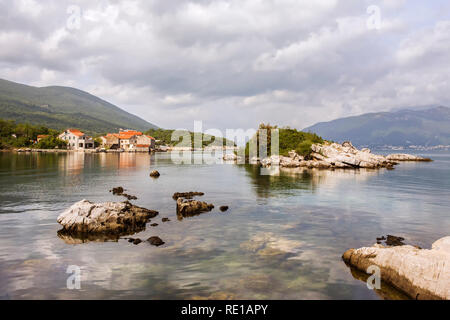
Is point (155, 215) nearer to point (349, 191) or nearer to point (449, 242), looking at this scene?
point (449, 242)

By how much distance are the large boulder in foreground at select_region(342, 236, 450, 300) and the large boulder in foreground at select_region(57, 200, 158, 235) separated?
17348mm

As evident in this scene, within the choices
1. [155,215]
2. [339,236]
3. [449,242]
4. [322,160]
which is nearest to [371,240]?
[339,236]

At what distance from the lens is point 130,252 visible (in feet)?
58.1

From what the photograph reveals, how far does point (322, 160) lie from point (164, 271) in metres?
82.9

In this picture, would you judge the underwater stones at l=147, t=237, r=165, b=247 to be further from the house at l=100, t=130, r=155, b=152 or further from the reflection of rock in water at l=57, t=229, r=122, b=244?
the house at l=100, t=130, r=155, b=152

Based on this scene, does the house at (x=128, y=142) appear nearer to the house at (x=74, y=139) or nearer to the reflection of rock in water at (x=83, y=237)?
the house at (x=74, y=139)

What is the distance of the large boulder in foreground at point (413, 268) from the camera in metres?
12.2

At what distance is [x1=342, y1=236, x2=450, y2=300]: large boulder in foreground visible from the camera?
1225 centimetres

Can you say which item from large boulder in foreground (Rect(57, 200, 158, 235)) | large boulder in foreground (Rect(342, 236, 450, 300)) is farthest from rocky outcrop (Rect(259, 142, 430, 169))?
large boulder in foreground (Rect(342, 236, 450, 300))

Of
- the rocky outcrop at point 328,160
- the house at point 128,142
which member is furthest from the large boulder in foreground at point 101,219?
the house at point 128,142

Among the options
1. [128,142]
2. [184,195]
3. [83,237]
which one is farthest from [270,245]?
[128,142]

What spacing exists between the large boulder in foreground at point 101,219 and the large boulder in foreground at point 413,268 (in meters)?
17.3

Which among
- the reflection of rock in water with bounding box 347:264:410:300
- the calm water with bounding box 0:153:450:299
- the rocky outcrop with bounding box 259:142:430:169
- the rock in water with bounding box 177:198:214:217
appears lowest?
the reflection of rock in water with bounding box 347:264:410:300

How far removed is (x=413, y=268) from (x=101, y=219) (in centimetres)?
2164
